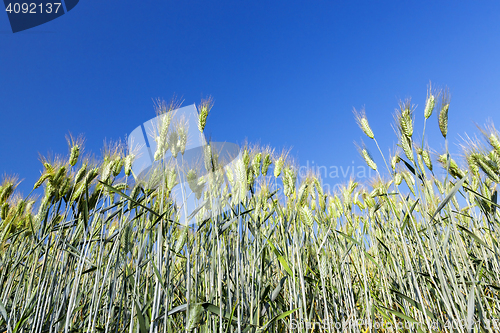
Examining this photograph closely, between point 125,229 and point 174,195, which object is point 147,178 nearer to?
point 174,195

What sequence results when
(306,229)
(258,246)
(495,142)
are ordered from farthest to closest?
1. (306,229)
2. (495,142)
3. (258,246)

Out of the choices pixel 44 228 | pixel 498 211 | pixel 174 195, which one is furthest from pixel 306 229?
pixel 44 228

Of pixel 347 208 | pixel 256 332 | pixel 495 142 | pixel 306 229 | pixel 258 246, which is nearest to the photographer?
pixel 256 332

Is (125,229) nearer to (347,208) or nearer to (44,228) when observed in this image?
(44,228)

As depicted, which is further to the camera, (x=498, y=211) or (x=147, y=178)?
(x=498, y=211)

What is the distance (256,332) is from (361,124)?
50.4 inches

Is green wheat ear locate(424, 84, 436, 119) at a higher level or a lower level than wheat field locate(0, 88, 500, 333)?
higher

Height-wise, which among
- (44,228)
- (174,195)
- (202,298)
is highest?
(174,195)

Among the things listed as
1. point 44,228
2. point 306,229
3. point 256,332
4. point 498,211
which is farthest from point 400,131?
point 44,228

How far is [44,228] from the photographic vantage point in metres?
1.35

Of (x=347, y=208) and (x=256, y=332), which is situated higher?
(x=347, y=208)

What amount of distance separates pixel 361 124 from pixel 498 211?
1194mm

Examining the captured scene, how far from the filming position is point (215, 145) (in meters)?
1.40

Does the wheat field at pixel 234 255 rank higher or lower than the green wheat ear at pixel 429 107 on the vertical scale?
lower
